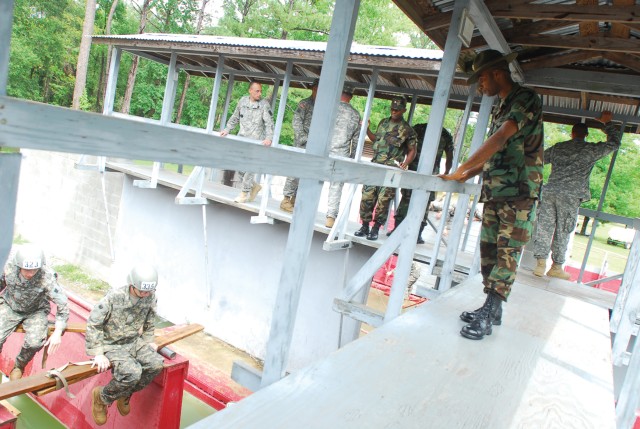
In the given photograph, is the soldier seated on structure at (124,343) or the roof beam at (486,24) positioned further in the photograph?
the soldier seated on structure at (124,343)

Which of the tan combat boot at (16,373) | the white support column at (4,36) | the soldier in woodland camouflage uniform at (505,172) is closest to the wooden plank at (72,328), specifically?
the tan combat boot at (16,373)

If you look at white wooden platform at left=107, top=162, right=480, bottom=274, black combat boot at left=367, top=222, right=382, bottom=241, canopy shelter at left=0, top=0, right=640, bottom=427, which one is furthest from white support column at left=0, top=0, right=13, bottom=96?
black combat boot at left=367, top=222, right=382, bottom=241

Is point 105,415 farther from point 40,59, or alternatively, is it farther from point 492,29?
point 40,59

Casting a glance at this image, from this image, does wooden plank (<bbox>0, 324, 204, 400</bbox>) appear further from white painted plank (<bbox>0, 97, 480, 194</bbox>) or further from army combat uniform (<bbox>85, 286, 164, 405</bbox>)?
white painted plank (<bbox>0, 97, 480, 194</bbox>)

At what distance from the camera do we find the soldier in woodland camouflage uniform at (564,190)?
5250 mm

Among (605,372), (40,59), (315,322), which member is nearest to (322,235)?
(315,322)

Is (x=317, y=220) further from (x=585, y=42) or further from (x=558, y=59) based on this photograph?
(x=585, y=42)

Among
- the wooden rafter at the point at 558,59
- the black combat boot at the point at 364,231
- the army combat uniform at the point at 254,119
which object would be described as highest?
the wooden rafter at the point at 558,59

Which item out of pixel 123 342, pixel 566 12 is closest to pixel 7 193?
pixel 566 12

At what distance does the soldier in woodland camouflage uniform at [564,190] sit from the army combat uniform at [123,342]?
4.50m

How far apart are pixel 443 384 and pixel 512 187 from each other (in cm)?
136

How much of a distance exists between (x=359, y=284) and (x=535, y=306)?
6.20 feet

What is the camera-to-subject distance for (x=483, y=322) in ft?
9.38

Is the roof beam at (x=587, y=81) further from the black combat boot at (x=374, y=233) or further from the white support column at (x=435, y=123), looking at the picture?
the black combat boot at (x=374, y=233)
